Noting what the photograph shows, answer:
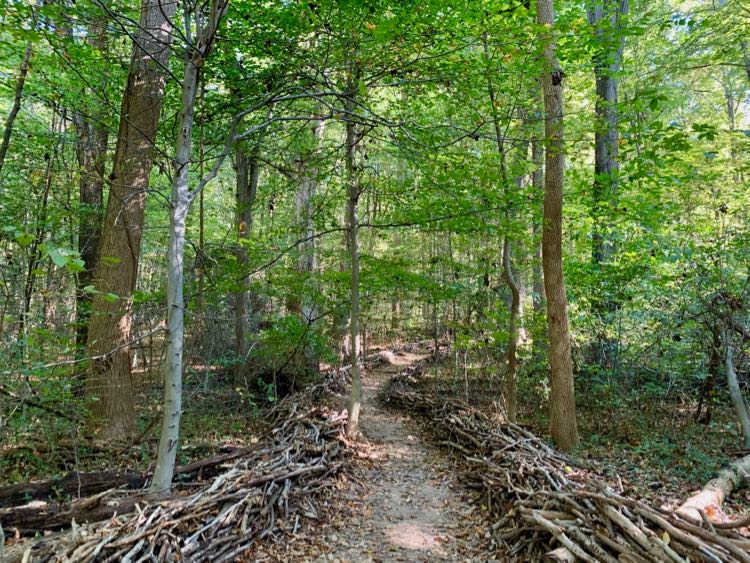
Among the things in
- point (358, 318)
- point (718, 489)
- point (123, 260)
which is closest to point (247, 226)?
point (123, 260)

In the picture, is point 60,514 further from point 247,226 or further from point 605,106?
point 605,106

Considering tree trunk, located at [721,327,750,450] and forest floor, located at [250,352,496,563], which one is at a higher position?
tree trunk, located at [721,327,750,450]

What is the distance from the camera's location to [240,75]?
18.7 feet

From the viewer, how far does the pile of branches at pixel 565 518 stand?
249cm

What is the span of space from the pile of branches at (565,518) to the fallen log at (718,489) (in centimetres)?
90

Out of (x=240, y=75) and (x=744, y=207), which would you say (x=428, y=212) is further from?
(x=744, y=207)

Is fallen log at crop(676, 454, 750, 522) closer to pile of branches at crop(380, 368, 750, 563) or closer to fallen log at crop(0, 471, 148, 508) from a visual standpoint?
pile of branches at crop(380, 368, 750, 563)

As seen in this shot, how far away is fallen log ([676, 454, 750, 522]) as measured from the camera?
3.84 m

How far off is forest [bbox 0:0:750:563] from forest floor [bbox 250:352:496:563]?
0.03 metres

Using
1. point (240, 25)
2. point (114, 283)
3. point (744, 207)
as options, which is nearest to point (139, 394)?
point (114, 283)

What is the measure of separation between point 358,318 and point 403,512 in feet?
9.27

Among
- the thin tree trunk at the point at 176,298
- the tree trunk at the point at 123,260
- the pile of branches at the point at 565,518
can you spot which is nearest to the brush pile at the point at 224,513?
the thin tree trunk at the point at 176,298

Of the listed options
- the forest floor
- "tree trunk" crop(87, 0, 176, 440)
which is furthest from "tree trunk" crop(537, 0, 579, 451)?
"tree trunk" crop(87, 0, 176, 440)

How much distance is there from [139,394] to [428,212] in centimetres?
697
